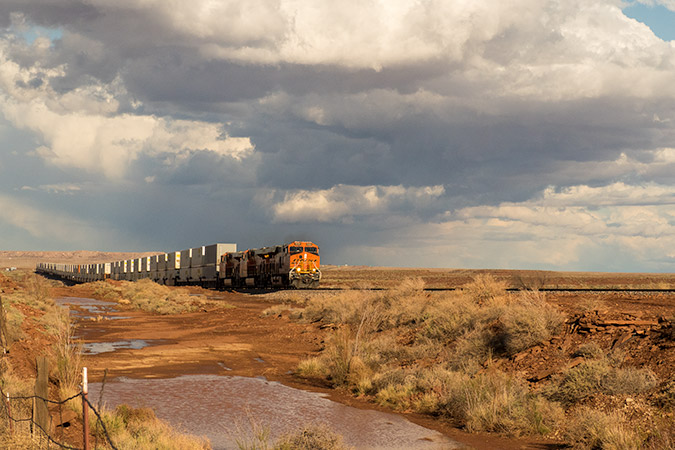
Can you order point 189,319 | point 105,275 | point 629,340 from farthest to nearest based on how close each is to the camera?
point 105,275
point 189,319
point 629,340

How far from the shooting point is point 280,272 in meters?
60.5

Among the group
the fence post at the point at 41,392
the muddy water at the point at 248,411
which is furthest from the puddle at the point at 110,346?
the fence post at the point at 41,392

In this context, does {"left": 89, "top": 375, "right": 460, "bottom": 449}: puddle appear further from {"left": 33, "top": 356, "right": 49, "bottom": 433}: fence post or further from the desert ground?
{"left": 33, "top": 356, "right": 49, "bottom": 433}: fence post

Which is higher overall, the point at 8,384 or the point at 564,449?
the point at 8,384

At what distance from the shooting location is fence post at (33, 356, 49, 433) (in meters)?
9.59

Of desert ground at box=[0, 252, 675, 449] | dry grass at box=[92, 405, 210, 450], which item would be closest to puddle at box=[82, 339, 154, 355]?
desert ground at box=[0, 252, 675, 449]

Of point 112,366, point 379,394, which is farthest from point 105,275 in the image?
point 379,394

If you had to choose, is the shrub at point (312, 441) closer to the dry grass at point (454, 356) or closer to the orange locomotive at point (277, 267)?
the dry grass at point (454, 356)

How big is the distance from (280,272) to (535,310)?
144 ft

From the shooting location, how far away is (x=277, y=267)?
6109cm

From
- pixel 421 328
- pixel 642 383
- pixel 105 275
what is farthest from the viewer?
pixel 105 275

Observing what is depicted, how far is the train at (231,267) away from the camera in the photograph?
191 ft

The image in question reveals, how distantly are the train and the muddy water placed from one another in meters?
38.2

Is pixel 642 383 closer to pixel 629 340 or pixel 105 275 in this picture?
pixel 629 340
